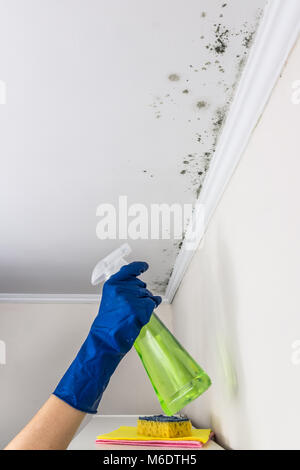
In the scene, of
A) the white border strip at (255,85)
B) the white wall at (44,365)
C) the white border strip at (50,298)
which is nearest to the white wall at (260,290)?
the white border strip at (255,85)

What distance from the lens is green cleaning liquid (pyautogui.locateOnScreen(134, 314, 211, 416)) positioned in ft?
2.81

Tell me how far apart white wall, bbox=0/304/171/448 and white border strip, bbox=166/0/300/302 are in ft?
3.80

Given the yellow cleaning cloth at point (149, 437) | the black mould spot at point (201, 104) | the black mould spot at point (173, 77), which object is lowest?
the yellow cleaning cloth at point (149, 437)

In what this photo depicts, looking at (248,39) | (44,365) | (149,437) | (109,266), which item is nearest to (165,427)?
(149,437)

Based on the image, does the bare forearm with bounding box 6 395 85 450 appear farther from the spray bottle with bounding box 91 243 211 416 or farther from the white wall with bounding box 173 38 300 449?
the white wall with bounding box 173 38 300 449

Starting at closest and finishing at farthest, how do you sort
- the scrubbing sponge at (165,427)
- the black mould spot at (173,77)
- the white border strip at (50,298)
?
the black mould spot at (173,77) → the scrubbing sponge at (165,427) → the white border strip at (50,298)

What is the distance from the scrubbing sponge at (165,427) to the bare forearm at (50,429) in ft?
0.78

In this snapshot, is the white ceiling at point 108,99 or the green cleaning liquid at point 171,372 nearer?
the white ceiling at point 108,99

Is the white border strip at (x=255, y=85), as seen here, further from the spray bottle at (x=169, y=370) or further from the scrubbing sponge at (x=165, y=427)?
the scrubbing sponge at (x=165, y=427)

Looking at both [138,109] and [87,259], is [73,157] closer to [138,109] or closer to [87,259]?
[138,109]

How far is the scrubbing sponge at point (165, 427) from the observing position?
981 millimetres

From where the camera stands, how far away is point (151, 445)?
3.10ft

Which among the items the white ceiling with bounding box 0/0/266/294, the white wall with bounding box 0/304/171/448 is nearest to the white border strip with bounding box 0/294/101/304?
the white wall with bounding box 0/304/171/448

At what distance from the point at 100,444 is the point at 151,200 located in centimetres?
65
